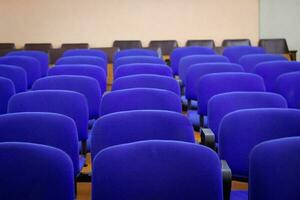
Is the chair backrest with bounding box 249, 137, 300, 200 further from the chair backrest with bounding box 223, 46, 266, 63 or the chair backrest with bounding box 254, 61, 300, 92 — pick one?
the chair backrest with bounding box 223, 46, 266, 63

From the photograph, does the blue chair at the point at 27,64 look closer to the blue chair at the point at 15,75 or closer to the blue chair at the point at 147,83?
the blue chair at the point at 15,75

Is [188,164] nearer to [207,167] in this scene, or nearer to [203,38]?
[207,167]

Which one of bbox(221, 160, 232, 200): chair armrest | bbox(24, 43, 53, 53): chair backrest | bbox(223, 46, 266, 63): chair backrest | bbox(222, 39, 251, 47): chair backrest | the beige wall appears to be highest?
the beige wall

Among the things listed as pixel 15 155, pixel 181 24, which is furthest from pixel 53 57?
pixel 15 155

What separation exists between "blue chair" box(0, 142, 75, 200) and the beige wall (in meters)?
7.23

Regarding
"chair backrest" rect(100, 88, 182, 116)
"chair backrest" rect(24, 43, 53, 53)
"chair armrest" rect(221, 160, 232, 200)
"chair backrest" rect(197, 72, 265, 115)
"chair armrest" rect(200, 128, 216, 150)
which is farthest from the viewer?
"chair backrest" rect(24, 43, 53, 53)

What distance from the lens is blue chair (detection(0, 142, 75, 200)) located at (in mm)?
1723

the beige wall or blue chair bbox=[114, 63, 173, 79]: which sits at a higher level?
the beige wall

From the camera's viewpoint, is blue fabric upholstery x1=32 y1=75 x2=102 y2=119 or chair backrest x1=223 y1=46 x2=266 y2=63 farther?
chair backrest x1=223 y1=46 x2=266 y2=63

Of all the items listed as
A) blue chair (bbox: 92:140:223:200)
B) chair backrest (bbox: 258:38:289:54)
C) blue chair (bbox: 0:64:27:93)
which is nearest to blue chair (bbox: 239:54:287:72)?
blue chair (bbox: 0:64:27:93)

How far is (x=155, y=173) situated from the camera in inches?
67.7

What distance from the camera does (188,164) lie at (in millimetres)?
1737

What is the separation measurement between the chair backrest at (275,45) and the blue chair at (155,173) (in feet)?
24.0

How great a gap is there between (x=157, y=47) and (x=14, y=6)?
309cm
